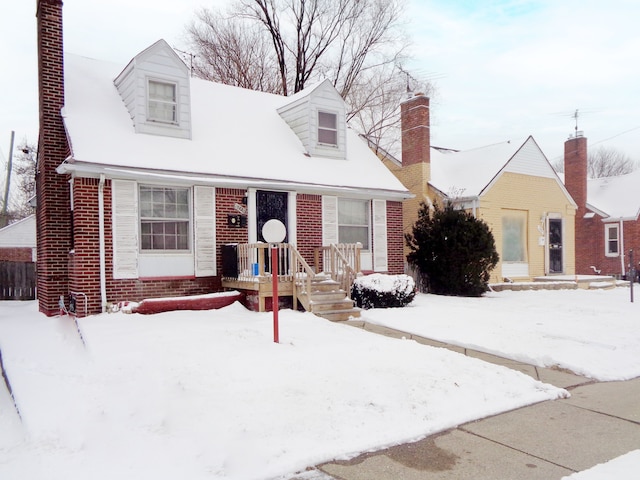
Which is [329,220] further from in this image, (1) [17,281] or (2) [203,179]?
(1) [17,281]

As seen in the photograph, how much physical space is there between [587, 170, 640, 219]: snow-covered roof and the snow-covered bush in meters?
15.5

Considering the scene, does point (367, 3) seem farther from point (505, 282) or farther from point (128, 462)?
point (128, 462)

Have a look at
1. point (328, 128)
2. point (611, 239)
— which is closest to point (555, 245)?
point (611, 239)

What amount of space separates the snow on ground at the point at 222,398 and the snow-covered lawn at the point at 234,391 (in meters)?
0.02

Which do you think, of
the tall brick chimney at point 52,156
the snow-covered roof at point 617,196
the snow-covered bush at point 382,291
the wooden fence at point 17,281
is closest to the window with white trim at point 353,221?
the snow-covered bush at point 382,291

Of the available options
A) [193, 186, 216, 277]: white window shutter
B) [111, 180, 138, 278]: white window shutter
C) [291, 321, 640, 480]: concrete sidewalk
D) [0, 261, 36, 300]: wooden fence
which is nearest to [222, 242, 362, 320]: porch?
[193, 186, 216, 277]: white window shutter

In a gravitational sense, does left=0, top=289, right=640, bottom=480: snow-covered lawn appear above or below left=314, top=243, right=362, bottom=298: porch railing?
below

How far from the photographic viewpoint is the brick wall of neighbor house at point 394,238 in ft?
46.6

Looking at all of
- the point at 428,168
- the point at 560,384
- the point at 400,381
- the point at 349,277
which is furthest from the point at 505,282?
the point at 400,381

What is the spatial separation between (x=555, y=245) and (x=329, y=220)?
10506 mm

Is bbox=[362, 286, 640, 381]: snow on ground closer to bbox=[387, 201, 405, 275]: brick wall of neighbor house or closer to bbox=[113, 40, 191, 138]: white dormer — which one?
bbox=[387, 201, 405, 275]: brick wall of neighbor house

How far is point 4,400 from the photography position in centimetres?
541

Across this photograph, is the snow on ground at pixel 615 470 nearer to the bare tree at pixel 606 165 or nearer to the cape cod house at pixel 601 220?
the cape cod house at pixel 601 220

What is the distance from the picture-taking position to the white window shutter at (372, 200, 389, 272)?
13.8m
